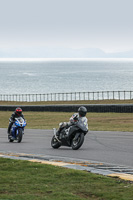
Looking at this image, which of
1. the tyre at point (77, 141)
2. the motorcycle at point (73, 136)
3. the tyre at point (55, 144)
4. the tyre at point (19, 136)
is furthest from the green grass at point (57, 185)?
the tyre at point (19, 136)

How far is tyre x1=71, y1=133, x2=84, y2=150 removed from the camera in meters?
15.3

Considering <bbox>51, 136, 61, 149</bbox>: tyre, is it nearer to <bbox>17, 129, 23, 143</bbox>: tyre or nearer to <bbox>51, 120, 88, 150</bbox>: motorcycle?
<bbox>51, 120, 88, 150</bbox>: motorcycle

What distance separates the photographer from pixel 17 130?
19.4 meters

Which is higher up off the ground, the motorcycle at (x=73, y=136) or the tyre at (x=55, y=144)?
the motorcycle at (x=73, y=136)

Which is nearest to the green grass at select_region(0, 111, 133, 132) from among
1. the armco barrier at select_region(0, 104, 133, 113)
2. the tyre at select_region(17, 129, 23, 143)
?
the armco barrier at select_region(0, 104, 133, 113)

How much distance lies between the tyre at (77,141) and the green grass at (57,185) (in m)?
4.88

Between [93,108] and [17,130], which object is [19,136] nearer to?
[17,130]

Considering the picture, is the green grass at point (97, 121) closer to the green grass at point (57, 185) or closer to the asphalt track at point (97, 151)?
the asphalt track at point (97, 151)

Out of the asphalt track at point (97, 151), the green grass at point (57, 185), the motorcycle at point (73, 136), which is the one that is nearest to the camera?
the green grass at point (57, 185)

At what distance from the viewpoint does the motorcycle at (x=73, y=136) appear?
15.2 m

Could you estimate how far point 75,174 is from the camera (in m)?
9.44

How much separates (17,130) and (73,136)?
430cm

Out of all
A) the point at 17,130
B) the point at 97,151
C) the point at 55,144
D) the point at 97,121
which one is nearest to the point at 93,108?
the point at 97,121

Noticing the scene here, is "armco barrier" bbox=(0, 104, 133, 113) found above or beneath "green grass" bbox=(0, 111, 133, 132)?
above
